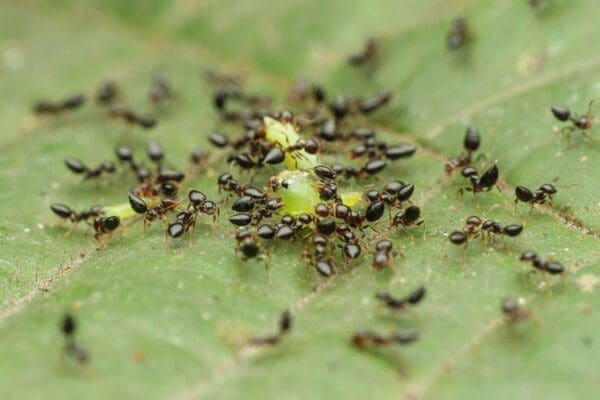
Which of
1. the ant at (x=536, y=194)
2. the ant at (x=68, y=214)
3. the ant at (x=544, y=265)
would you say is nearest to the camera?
the ant at (x=544, y=265)

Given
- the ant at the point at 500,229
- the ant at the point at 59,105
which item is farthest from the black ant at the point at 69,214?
the ant at the point at 500,229

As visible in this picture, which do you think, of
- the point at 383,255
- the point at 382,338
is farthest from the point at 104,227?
the point at 382,338

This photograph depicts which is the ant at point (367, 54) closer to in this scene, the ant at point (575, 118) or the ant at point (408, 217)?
the ant at point (575, 118)

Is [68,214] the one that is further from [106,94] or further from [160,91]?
[106,94]

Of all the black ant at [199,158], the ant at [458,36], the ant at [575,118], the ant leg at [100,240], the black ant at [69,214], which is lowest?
the ant leg at [100,240]

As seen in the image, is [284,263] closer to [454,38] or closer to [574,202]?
[574,202]

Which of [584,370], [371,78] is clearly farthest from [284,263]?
[371,78]

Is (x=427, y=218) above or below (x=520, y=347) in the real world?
above
